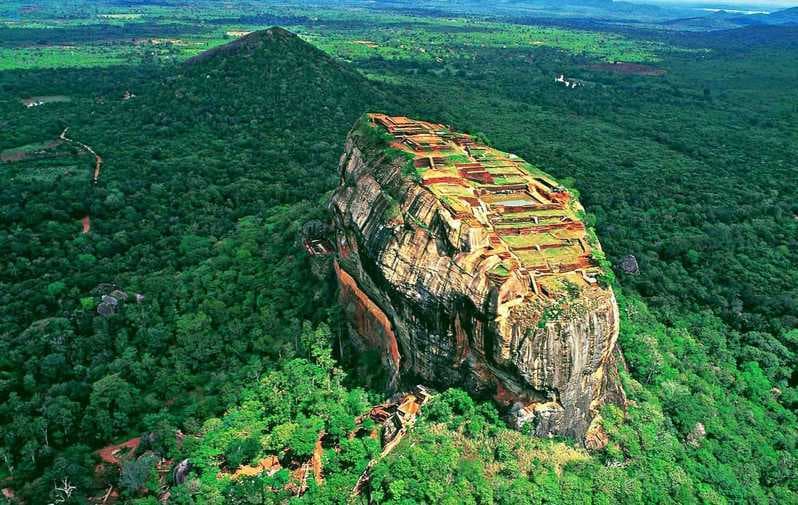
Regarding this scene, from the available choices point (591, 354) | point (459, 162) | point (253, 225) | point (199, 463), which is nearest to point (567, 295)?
point (591, 354)

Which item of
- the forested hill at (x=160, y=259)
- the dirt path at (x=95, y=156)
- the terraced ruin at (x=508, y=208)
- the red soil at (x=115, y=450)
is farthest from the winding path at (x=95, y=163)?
the terraced ruin at (x=508, y=208)

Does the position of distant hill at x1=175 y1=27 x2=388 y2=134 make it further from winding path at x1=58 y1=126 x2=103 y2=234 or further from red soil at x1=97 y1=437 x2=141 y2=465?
red soil at x1=97 y1=437 x2=141 y2=465

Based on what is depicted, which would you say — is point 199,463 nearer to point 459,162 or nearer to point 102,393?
point 102,393

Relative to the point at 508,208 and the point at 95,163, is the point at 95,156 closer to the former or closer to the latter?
the point at 95,163

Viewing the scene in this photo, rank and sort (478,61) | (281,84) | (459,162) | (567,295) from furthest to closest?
(478,61) < (281,84) < (459,162) < (567,295)

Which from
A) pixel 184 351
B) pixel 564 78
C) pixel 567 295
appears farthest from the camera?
pixel 564 78

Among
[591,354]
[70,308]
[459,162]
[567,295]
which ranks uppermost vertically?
[459,162]

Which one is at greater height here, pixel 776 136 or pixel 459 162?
pixel 459 162
